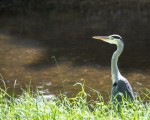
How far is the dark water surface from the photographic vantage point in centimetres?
1176

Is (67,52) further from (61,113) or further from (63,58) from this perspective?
(61,113)

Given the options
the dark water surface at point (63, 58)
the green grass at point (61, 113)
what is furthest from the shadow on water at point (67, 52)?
the green grass at point (61, 113)

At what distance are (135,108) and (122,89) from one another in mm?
1964

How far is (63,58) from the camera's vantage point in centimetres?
1404

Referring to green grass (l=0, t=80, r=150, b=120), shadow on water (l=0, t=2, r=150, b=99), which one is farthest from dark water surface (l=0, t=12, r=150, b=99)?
green grass (l=0, t=80, r=150, b=120)

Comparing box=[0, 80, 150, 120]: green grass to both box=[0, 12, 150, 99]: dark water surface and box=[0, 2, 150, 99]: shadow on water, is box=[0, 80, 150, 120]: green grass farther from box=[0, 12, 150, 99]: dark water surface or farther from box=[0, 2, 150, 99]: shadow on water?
box=[0, 12, 150, 99]: dark water surface

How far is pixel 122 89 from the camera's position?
7.32m

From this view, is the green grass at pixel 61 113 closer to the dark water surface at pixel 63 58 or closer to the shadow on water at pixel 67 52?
the shadow on water at pixel 67 52

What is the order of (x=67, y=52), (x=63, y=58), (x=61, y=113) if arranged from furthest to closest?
1. (x=67, y=52)
2. (x=63, y=58)
3. (x=61, y=113)

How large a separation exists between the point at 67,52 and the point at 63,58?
652mm

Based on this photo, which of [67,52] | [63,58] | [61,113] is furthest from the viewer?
[67,52]

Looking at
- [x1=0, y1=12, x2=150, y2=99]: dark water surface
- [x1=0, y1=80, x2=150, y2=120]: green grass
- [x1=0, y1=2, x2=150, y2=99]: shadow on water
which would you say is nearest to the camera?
[x1=0, y1=80, x2=150, y2=120]: green grass

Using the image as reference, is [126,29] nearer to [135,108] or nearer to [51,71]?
[51,71]

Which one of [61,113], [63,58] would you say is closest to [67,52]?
[63,58]
